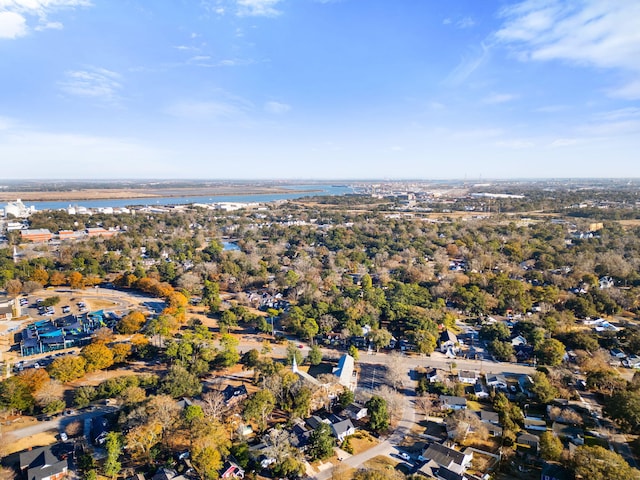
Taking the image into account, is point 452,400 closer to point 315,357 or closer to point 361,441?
point 361,441

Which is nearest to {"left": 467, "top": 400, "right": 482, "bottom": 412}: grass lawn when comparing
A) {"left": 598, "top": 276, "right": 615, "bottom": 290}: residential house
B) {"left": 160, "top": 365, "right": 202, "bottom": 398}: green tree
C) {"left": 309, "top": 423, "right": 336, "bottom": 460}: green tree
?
{"left": 309, "top": 423, "right": 336, "bottom": 460}: green tree

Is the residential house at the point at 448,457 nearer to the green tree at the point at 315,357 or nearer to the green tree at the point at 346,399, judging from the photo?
the green tree at the point at 346,399

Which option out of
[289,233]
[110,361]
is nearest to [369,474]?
[110,361]

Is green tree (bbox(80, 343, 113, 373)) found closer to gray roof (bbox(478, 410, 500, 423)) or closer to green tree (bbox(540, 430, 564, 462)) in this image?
gray roof (bbox(478, 410, 500, 423))

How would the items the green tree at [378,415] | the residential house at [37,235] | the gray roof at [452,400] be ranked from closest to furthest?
1. the green tree at [378,415]
2. the gray roof at [452,400]
3. the residential house at [37,235]

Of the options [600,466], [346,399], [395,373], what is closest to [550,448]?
[600,466]

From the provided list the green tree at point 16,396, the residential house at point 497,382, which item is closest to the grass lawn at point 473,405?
the residential house at point 497,382
